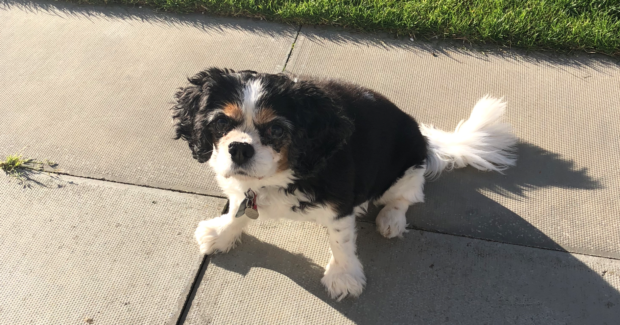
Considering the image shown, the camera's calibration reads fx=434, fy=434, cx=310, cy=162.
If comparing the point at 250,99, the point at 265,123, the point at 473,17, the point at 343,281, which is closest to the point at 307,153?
the point at 265,123

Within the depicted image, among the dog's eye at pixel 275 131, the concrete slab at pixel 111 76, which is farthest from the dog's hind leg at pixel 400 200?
the concrete slab at pixel 111 76

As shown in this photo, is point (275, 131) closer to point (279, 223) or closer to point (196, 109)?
point (196, 109)

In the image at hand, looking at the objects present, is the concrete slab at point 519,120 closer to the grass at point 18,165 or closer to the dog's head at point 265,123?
the dog's head at point 265,123

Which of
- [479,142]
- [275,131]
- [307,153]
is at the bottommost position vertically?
[479,142]

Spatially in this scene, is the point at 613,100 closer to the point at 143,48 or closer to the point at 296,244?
the point at 296,244

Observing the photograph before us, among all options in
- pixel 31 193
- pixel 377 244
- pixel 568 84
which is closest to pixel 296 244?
pixel 377 244

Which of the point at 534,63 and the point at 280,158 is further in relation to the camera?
the point at 534,63

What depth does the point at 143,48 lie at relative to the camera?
4.96m

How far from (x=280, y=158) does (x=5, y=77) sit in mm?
3962

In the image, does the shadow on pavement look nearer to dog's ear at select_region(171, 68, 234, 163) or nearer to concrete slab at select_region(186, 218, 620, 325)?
concrete slab at select_region(186, 218, 620, 325)

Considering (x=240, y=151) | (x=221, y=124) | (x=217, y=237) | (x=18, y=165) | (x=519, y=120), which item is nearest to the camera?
(x=240, y=151)

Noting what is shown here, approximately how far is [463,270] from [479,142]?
1.15m

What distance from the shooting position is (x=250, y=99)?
2.31m

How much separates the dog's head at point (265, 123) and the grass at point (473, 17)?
2882 mm
